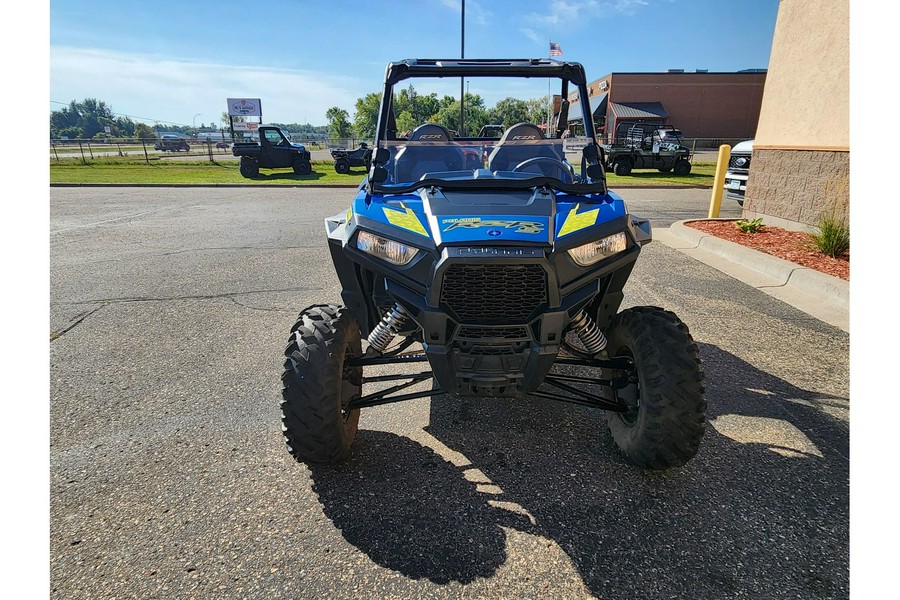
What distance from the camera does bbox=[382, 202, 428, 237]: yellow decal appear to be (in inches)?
92.8

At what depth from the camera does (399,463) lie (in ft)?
9.02

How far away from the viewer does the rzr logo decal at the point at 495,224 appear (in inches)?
89.5

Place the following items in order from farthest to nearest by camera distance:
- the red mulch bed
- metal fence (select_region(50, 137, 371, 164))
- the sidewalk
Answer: metal fence (select_region(50, 137, 371, 164)) → the red mulch bed → the sidewalk

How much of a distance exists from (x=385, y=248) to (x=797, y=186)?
8.19 meters

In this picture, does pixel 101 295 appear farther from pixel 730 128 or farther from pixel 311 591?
pixel 730 128

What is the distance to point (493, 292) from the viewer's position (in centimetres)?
227

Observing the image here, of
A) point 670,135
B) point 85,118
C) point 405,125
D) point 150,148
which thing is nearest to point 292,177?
point 405,125

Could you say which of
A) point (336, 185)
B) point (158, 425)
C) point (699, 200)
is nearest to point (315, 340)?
point (158, 425)

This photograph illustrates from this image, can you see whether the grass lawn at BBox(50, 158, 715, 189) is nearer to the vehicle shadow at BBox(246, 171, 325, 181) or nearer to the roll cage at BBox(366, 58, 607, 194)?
the vehicle shadow at BBox(246, 171, 325, 181)

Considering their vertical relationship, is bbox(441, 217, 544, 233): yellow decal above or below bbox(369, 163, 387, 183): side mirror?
below

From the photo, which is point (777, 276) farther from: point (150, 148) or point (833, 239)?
point (150, 148)

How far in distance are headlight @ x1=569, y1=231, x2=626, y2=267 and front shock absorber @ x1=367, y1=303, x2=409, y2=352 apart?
0.88m

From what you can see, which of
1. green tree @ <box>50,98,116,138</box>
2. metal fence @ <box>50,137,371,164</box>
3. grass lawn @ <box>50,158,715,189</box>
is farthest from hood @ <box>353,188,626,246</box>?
green tree @ <box>50,98,116,138</box>

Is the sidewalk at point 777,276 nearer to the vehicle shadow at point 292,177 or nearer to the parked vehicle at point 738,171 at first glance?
the parked vehicle at point 738,171
